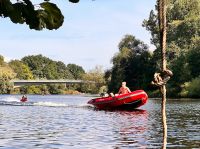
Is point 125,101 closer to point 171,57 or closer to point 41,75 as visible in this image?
point 171,57

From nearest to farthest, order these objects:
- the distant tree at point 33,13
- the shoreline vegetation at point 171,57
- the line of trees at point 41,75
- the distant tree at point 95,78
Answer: the distant tree at point 33,13
the shoreline vegetation at point 171,57
the line of trees at point 41,75
the distant tree at point 95,78

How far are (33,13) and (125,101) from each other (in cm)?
3424

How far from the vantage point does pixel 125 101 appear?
1437 inches

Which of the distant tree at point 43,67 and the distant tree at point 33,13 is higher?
the distant tree at point 43,67

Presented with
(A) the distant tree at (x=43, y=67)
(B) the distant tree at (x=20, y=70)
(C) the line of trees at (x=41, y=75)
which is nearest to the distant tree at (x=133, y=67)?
(C) the line of trees at (x=41, y=75)

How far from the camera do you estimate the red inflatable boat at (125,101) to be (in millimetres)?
36031

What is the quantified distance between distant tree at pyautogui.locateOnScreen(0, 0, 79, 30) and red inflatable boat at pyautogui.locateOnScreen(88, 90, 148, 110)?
33429 mm

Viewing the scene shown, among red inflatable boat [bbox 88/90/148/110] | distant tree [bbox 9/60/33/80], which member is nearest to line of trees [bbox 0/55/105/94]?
distant tree [bbox 9/60/33/80]

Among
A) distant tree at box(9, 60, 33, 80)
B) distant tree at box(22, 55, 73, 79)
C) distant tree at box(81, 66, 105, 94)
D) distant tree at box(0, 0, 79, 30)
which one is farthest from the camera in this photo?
distant tree at box(22, 55, 73, 79)

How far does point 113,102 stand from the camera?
3706cm

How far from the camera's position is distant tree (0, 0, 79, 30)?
237cm

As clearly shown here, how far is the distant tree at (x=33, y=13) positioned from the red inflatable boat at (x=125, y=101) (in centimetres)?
3343

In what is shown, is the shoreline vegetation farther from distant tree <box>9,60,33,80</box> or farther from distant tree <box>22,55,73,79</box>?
distant tree <box>22,55,73,79</box>

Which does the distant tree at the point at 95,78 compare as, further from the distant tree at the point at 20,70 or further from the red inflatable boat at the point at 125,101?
the red inflatable boat at the point at 125,101
